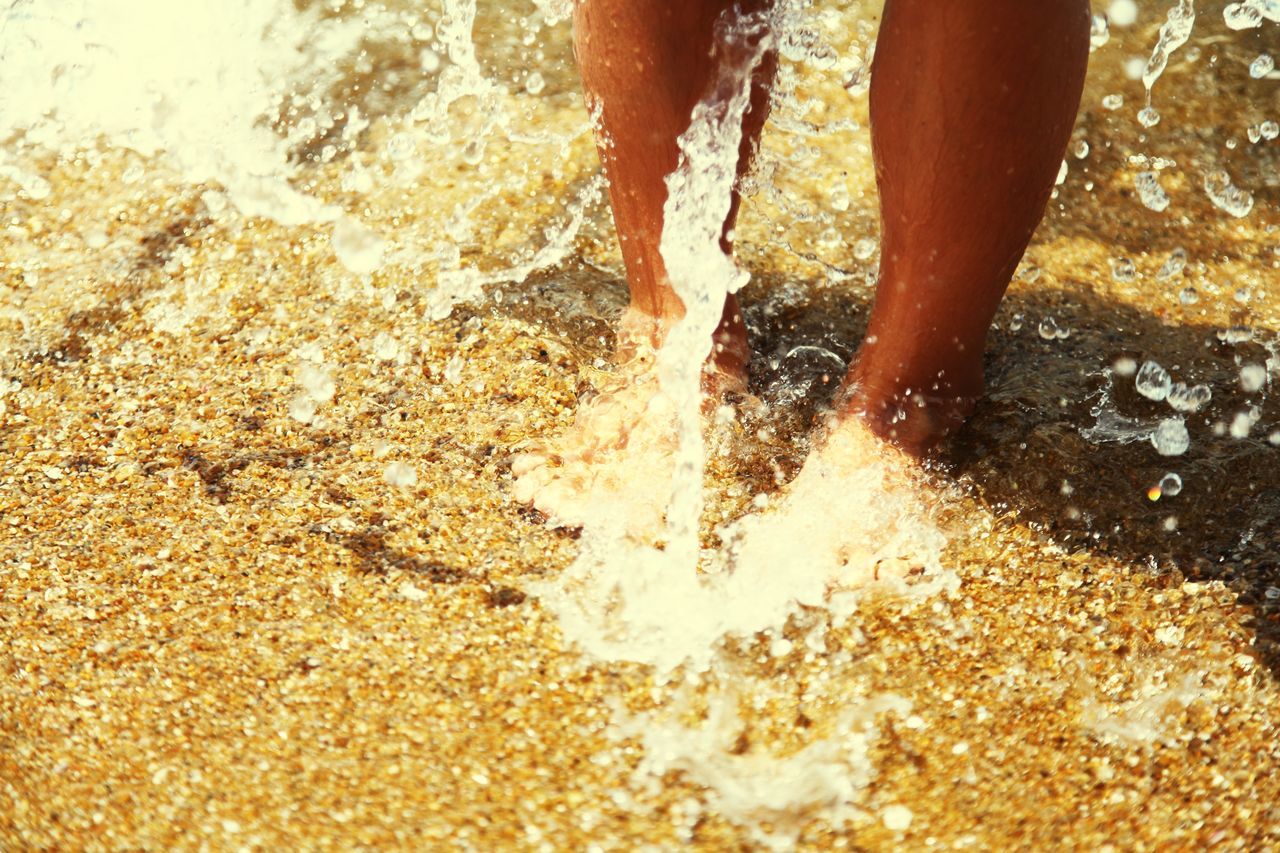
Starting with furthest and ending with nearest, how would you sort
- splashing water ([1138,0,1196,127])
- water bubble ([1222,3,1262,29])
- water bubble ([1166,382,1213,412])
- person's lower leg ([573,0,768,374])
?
water bubble ([1222,3,1262,29]) < splashing water ([1138,0,1196,127]) < water bubble ([1166,382,1213,412]) < person's lower leg ([573,0,768,374])

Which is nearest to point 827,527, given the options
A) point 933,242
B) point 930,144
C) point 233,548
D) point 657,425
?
point 657,425

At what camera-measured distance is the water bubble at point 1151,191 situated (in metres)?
2.46

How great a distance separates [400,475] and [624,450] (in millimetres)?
346

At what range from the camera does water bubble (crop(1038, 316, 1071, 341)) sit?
2.11m

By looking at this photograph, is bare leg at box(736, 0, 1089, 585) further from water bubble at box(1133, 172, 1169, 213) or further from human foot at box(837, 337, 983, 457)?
water bubble at box(1133, 172, 1169, 213)

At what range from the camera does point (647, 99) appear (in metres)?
1.67

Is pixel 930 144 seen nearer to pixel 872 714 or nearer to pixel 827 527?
pixel 827 527

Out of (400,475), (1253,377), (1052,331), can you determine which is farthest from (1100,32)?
(400,475)

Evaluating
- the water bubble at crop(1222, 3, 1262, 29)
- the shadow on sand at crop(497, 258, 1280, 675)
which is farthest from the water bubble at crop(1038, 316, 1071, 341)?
the water bubble at crop(1222, 3, 1262, 29)

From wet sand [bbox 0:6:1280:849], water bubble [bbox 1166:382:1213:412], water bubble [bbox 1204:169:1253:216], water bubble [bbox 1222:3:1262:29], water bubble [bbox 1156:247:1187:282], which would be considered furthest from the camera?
water bubble [bbox 1222:3:1262:29]

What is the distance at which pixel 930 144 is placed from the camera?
4.87ft

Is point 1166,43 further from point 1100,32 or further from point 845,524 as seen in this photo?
point 845,524

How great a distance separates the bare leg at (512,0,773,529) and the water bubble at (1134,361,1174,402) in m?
0.64

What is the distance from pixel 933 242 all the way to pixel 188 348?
1.30 metres
